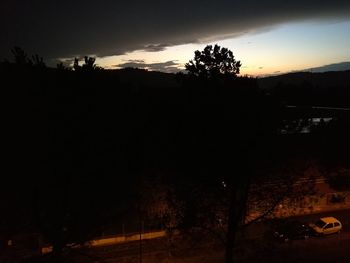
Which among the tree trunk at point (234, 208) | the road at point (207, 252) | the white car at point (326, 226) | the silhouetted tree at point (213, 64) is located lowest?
the road at point (207, 252)

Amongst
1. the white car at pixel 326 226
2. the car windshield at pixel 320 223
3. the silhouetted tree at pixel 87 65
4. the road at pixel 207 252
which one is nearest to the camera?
the silhouetted tree at pixel 87 65

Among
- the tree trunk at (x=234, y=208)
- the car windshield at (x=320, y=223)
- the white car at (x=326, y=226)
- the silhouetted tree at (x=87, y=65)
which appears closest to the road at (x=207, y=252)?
the white car at (x=326, y=226)

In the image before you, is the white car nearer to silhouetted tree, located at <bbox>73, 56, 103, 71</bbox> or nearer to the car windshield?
the car windshield

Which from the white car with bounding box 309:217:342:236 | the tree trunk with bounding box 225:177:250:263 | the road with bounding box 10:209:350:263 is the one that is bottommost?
the road with bounding box 10:209:350:263

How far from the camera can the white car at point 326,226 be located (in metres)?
27.4

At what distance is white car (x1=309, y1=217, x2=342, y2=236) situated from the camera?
27438 mm

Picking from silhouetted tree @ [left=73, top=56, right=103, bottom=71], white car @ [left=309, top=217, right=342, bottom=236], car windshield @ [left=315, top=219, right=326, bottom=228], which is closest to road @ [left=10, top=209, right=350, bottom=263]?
white car @ [left=309, top=217, right=342, bottom=236]

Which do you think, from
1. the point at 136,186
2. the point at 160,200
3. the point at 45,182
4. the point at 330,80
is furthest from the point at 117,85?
the point at 330,80

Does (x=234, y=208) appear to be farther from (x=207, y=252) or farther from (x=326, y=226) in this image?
(x=326, y=226)

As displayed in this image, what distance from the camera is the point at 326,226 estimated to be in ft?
90.3

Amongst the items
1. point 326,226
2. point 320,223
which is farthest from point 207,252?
point 326,226

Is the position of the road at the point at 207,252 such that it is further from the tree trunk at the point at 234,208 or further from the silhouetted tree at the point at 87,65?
the silhouetted tree at the point at 87,65

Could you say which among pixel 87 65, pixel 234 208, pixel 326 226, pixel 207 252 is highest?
pixel 87 65

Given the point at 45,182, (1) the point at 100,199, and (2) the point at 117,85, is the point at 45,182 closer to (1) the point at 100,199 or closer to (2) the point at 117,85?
(1) the point at 100,199
